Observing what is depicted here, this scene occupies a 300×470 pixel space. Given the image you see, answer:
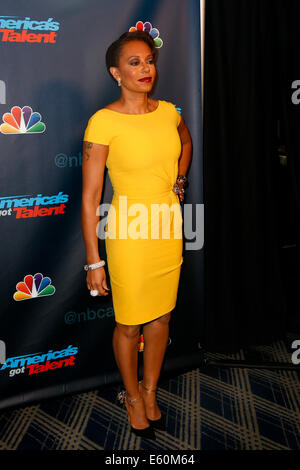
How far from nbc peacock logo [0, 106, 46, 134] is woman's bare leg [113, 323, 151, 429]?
3.59ft

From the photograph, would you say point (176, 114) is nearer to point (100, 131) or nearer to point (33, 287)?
point (100, 131)

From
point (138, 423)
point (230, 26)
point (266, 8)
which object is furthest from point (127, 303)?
point (266, 8)

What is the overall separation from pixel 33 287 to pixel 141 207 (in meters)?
0.81

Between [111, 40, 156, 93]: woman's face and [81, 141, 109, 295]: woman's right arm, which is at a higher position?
[111, 40, 156, 93]: woman's face

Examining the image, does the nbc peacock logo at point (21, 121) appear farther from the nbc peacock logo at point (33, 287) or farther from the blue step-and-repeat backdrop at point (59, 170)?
the nbc peacock logo at point (33, 287)

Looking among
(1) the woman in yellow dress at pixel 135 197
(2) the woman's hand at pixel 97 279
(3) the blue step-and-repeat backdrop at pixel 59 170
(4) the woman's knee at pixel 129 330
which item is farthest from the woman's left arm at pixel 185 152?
(4) the woman's knee at pixel 129 330

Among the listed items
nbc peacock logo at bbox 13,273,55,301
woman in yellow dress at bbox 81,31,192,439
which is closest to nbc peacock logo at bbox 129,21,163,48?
woman in yellow dress at bbox 81,31,192,439

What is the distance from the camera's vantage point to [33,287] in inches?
91.6

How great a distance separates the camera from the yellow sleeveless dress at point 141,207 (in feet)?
6.22

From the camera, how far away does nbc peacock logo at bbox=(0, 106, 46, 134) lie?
2070 millimetres

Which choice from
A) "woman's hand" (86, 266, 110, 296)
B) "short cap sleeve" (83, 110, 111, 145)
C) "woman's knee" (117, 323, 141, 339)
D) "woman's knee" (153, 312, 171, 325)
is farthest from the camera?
"woman's knee" (153, 312, 171, 325)

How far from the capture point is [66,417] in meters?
2.36
